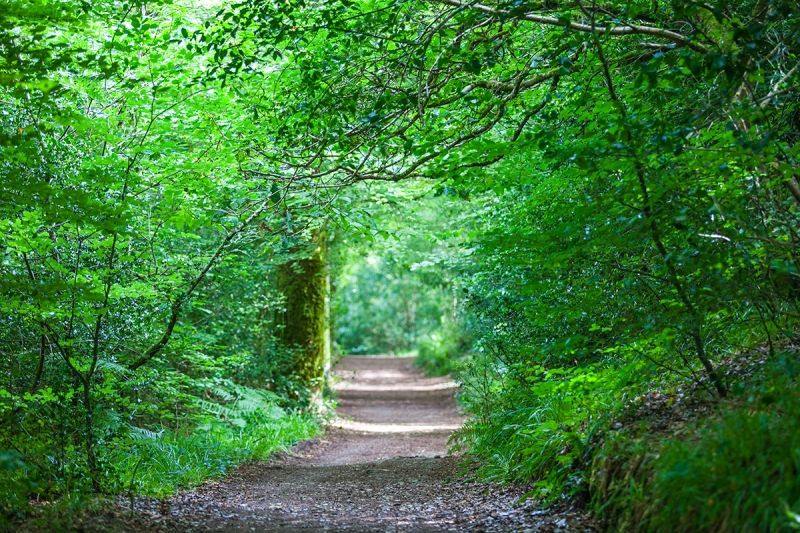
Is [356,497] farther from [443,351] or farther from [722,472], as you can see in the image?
[443,351]

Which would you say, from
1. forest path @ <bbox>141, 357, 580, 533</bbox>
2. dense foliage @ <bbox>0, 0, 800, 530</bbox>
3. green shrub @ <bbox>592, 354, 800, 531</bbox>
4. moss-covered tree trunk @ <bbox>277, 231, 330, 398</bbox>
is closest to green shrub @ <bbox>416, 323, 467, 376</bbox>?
moss-covered tree trunk @ <bbox>277, 231, 330, 398</bbox>

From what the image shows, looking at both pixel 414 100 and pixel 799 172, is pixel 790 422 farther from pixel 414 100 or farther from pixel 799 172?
pixel 414 100

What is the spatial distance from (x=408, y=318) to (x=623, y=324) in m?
39.8

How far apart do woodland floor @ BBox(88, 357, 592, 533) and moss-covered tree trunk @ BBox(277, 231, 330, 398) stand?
1.59 meters

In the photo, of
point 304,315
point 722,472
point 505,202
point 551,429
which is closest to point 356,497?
point 551,429

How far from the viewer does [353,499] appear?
26.0 feet

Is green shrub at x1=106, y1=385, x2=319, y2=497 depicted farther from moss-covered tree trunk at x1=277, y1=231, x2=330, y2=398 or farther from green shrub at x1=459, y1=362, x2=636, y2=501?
green shrub at x1=459, y1=362, x2=636, y2=501

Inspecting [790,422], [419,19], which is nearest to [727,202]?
[790,422]

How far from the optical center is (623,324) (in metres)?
6.40

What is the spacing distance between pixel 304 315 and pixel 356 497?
24.4ft

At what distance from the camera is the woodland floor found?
20.7 ft

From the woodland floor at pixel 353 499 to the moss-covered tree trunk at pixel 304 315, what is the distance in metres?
1.59

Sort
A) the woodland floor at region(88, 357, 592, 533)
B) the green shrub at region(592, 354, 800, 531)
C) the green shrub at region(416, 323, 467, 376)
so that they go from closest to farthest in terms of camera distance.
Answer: the green shrub at region(592, 354, 800, 531), the woodland floor at region(88, 357, 592, 533), the green shrub at region(416, 323, 467, 376)

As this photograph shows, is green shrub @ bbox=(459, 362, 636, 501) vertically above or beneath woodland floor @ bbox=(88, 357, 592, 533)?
above
